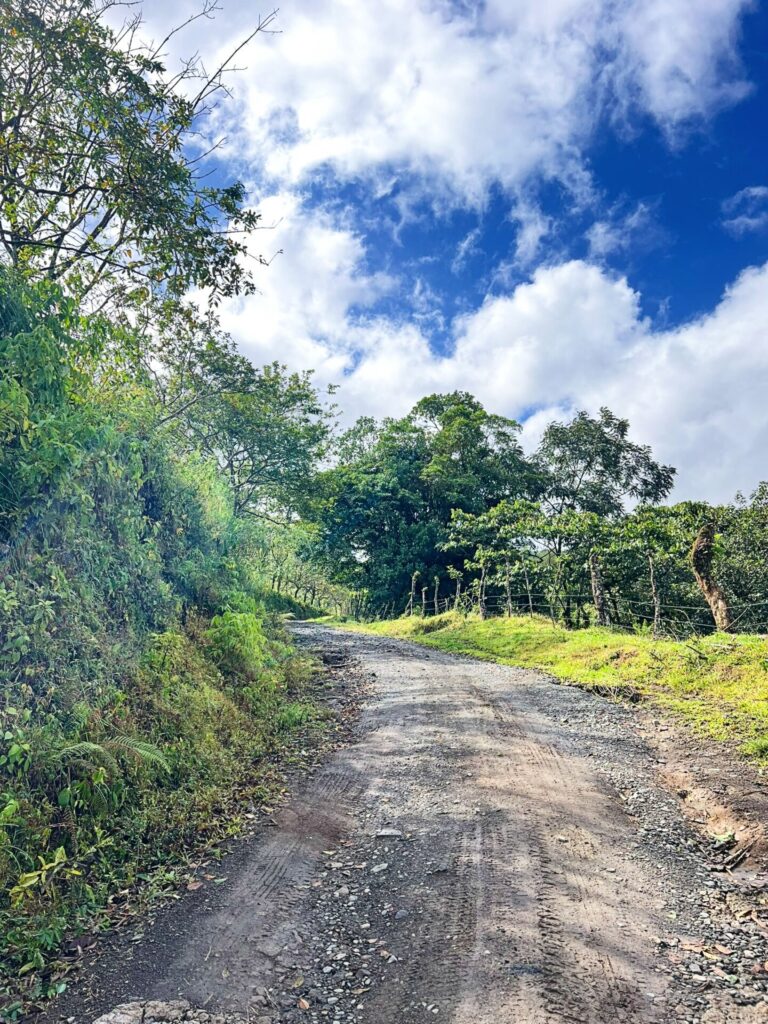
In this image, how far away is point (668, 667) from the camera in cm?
1006

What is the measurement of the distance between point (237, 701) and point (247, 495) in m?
13.6

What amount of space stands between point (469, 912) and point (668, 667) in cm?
769

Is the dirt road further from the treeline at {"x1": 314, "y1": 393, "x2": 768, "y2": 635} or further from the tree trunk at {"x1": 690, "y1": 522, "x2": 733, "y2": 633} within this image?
the treeline at {"x1": 314, "y1": 393, "x2": 768, "y2": 635}

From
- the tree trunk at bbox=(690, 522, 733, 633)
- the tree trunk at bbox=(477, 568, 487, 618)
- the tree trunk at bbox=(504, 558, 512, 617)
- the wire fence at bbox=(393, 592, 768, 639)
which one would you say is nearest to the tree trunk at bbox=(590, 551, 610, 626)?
the wire fence at bbox=(393, 592, 768, 639)

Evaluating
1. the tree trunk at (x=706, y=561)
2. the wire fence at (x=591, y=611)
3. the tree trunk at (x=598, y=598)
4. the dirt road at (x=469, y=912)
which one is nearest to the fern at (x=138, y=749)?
the dirt road at (x=469, y=912)

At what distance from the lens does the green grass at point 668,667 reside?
7.39 m

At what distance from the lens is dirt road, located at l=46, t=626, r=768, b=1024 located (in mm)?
2986

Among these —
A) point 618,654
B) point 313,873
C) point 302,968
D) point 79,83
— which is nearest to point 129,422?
point 79,83

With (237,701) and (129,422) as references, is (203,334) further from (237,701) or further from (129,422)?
(237,701)

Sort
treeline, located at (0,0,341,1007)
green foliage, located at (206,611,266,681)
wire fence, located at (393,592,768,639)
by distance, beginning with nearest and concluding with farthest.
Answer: treeline, located at (0,0,341,1007) < green foliage, located at (206,611,266,681) < wire fence, located at (393,592,768,639)

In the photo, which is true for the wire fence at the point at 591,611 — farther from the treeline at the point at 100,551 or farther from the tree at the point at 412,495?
the treeline at the point at 100,551

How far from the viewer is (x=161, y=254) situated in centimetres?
746

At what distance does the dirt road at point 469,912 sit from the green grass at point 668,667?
1.94 m

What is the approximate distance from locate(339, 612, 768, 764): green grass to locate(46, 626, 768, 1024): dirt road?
6.37ft
